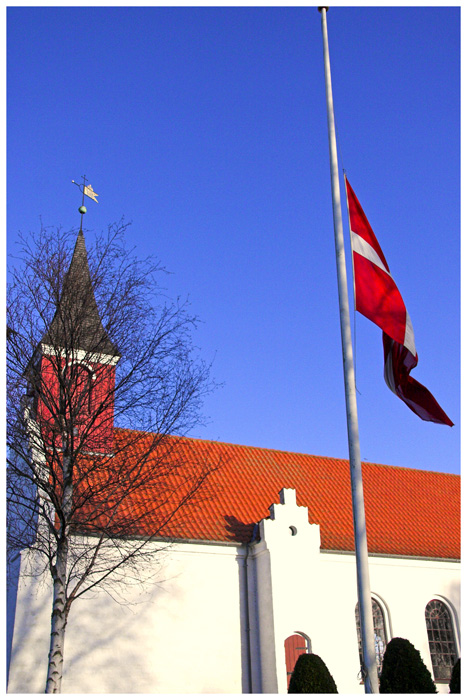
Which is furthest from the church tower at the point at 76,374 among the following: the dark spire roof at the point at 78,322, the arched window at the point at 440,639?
the arched window at the point at 440,639

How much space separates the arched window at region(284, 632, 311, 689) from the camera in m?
16.7

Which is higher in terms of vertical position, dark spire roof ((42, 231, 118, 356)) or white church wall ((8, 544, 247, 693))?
dark spire roof ((42, 231, 118, 356))

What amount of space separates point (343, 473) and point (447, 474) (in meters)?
5.90

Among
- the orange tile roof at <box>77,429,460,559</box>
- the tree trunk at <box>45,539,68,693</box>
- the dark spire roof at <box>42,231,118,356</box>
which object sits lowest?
the tree trunk at <box>45,539,68,693</box>

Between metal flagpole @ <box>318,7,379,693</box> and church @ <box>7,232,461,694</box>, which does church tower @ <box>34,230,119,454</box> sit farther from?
metal flagpole @ <box>318,7,379,693</box>

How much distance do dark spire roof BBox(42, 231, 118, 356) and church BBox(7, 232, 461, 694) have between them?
0.05m

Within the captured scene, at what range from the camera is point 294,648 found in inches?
666

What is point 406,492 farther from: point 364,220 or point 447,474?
point 364,220

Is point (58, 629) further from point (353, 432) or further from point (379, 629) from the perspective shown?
point (379, 629)

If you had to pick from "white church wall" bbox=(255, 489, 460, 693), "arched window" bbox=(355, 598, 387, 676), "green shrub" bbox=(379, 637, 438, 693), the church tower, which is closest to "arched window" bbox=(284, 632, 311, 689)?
"white church wall" bbox=(255, 489, 460, 693)

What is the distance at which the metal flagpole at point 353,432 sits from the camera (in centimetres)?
816

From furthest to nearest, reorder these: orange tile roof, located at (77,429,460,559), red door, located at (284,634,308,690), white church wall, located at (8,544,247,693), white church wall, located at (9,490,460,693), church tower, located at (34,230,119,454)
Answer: orange tile roof, located at (77,429,460,559) → red door, located at (284,634,308,690) → white church wall, located at (9,490,460,693) → white church wall, located at (8,544,247,693) → church tower, located at (34,230,119,454)

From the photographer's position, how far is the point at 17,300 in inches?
461

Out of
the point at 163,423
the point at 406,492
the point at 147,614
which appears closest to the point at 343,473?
→ the point at 406,492
